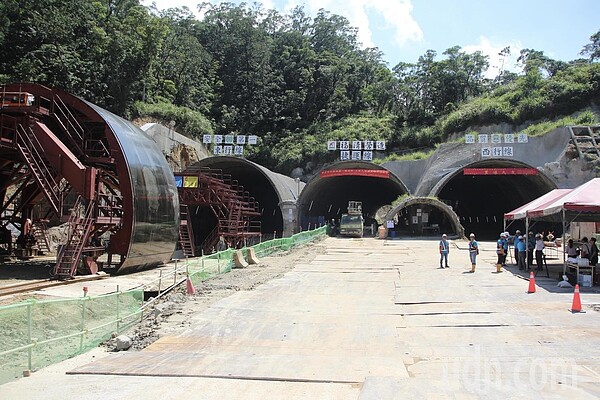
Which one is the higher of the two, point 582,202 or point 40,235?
point 582,202

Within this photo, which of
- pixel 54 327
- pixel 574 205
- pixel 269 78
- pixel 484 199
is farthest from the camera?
pixel 269 78

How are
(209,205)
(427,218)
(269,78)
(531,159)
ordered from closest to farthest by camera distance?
1. (209,205)
2. (427,218)
3. (531,159)
4. (269,78)

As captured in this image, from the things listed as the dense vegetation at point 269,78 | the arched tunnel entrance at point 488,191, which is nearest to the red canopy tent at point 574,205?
the arched tunnel entrance at point 488,191

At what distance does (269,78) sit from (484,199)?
43.9 m

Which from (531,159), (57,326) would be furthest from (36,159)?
(531,159)

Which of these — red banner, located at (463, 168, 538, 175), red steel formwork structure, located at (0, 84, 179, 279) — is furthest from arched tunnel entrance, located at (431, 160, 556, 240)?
red steel formwork structure, located at (0, 84, 179, 279)

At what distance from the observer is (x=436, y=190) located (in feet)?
140

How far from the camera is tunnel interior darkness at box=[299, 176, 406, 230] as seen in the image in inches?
1813

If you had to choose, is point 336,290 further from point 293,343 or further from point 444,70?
point 444,70

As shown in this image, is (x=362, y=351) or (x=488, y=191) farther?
(x=488, y=191)

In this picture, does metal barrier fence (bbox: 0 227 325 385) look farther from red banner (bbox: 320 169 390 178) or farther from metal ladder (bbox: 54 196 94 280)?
red banner (bbox: 320 169 390 178)

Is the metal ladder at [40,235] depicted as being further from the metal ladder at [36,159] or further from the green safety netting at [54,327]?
the green safety netting at [54,327]

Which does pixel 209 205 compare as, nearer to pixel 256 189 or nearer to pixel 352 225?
pixel 352 225

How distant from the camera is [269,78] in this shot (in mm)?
86812
